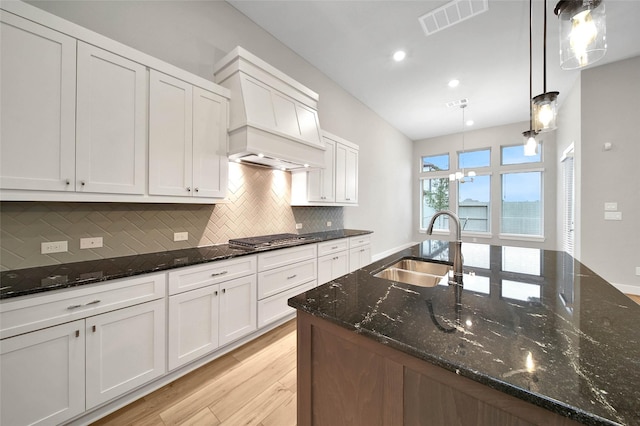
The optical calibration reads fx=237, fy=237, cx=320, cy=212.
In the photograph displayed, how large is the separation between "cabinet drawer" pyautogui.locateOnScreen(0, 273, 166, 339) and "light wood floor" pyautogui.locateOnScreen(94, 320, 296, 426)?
0.75 meters

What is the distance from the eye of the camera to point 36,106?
1398 millimetres

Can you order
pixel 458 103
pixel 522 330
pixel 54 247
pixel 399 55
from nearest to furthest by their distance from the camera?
pixel 522 330 < pixel 54 247 < pixel 399 55 < pixel 458 103

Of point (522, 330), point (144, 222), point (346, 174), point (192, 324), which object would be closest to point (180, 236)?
point (144, 222)

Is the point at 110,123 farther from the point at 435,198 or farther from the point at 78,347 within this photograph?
the point at 435,198

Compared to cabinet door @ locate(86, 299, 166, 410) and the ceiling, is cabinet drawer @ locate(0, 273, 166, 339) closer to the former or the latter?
cabinet door @ locate(86, 299, 166, 410)

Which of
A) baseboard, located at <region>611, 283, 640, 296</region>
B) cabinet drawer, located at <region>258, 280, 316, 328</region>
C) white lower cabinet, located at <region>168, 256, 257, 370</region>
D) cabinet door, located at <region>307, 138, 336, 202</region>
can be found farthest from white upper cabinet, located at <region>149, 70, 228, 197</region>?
baseboard, located at <region>611, 283, 640, 296</region>

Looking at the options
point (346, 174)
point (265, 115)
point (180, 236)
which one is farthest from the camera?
point (346, 174)

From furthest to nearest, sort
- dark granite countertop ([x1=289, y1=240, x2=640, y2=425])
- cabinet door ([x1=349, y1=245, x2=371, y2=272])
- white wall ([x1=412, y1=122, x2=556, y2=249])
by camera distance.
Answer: white wall ([x1=412, y1=122, x2=556, y2=249]) < cabinet door ([x1=349, y1=245, x2=371, y2=272]) < dark granite countertop ([x1=289, y1=240, x2=640, y2=425])

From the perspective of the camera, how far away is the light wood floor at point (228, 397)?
5.12 ft

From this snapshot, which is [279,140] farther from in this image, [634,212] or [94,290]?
[634,212]

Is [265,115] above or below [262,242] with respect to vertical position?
above

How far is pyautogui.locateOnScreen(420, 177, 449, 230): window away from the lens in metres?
7.23

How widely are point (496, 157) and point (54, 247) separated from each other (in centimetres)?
831

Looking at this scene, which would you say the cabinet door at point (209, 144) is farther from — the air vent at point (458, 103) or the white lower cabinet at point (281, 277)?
the air vent at point (458, 103)
